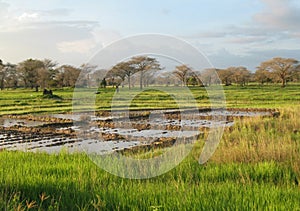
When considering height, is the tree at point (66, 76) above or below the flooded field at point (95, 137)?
above

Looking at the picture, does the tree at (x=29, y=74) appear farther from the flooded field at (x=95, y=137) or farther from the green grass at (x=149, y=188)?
the green grass at (x=149, y=188)

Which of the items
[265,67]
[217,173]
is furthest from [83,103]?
[265,67]

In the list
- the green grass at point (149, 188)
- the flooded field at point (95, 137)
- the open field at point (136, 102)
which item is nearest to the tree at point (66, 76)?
the open field at point (136, 102)

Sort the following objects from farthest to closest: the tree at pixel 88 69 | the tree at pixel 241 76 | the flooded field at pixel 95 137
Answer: the tree at pixel 241 76 < the flooded field at pixel 95 137 < the tree at pixel 88 69

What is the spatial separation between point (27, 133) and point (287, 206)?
11.8 meters

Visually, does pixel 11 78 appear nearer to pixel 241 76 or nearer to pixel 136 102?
pixel 136 102

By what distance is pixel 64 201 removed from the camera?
166 inches

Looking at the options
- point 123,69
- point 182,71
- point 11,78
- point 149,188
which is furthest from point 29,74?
point 149,188

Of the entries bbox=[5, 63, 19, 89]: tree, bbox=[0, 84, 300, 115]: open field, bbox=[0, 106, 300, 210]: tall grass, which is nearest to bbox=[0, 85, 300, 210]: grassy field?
bbox=[0, 106, 300, 210]: tall grass

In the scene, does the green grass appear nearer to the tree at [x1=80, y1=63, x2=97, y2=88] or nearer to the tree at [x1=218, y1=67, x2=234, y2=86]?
the tree at [x1=80, y1=63, x2=97, y2=88]

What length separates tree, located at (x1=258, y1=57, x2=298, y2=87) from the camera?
211 ft

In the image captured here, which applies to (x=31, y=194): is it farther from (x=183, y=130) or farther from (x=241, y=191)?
(x=183, y=130)

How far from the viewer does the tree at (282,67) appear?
211 ft

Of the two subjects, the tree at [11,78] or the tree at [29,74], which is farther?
the tree at [11,78]
